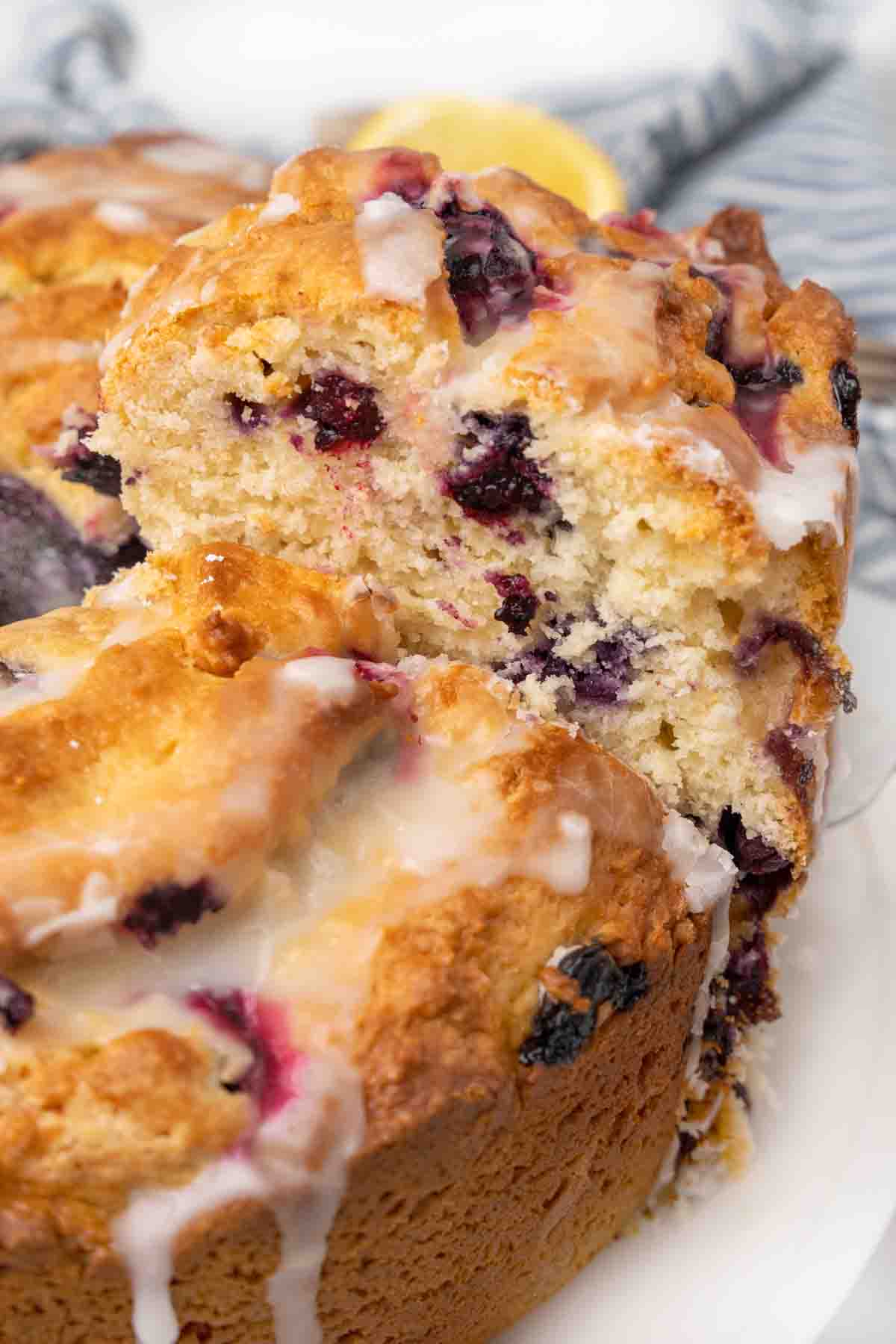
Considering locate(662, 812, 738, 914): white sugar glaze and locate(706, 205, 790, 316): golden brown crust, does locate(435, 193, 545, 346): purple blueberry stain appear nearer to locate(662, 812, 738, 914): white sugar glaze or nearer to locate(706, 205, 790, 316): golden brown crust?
locate(706, 205, 790, 316): golden brown crust

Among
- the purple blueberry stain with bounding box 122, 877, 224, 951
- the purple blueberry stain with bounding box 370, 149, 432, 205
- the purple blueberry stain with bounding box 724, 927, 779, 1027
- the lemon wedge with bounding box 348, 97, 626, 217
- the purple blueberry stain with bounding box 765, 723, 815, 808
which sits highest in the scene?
the purple blueberry stain with bounding box 370, 149, 432, 205

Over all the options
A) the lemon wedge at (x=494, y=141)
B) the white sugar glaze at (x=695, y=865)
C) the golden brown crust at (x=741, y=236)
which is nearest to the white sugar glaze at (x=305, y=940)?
the white sugar glaze at (x=695, y=865)

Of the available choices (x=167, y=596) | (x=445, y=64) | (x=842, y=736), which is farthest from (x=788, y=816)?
(x=445, y=64)

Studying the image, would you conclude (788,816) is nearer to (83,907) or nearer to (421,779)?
(421,779)

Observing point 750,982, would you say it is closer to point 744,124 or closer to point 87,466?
point 87,466

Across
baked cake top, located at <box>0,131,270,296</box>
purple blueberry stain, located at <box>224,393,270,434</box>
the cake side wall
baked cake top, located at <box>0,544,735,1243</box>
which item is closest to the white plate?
the cake side wall

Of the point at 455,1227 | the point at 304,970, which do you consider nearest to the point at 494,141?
the point at 304,970

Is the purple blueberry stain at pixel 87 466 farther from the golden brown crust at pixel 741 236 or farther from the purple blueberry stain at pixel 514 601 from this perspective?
the golden brown crust at pixel 741 236
